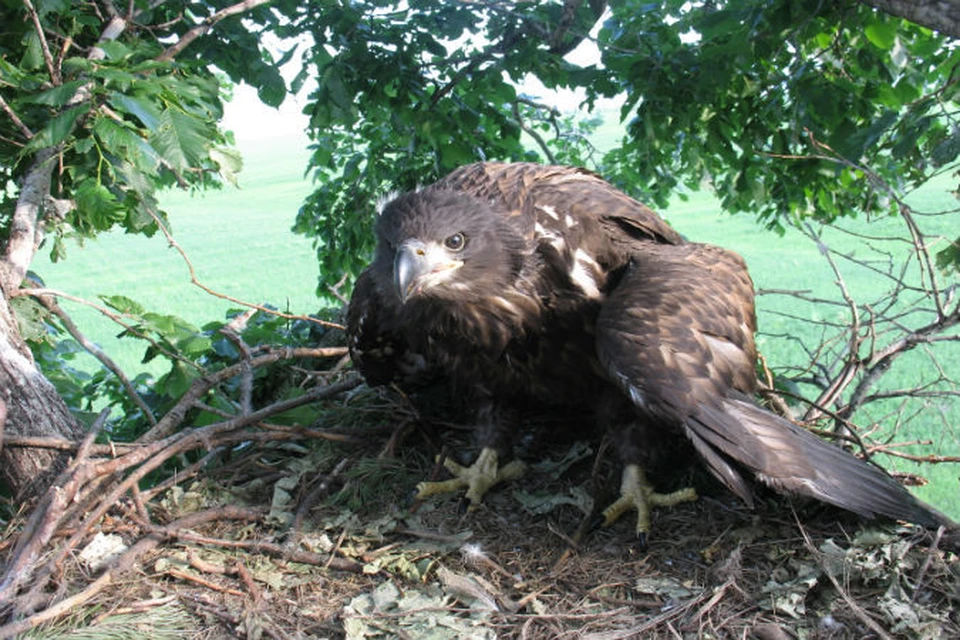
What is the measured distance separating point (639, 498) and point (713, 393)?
0.51 meters

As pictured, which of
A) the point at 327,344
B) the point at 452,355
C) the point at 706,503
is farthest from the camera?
the point at 327,344

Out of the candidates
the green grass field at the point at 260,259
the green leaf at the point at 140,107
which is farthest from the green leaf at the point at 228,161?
the green grass field at the point at 260,259

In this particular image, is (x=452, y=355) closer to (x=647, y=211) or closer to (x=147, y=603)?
(x=647, y=211)

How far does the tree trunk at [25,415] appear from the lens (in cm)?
247

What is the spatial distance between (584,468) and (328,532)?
0.97 m

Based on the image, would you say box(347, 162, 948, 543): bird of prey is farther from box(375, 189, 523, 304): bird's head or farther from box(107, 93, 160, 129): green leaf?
box(107, 93, 160, 129): green leaf

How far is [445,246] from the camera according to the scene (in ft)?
7.81

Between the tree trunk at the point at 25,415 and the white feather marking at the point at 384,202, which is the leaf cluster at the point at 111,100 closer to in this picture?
the tree trunk at the point at 25,415


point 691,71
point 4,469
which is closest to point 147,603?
point 4,469

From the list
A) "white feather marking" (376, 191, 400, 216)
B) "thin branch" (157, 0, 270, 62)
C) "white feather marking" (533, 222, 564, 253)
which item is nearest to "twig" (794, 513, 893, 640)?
"white feather marking" (533, 222, 564, 253)

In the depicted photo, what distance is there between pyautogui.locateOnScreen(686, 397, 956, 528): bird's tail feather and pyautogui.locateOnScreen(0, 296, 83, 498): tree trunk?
210 centimetres

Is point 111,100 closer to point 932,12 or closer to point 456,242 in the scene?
point 456,242

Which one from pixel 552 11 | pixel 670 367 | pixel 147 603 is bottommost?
pixel 147 603

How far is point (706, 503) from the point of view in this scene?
2523 millimetres
